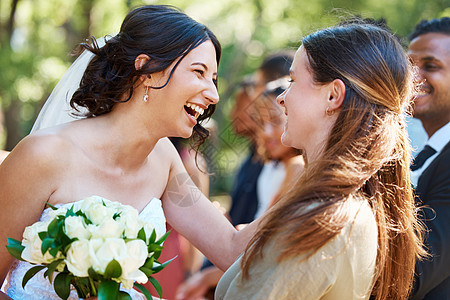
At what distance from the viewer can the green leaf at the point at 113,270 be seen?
72.1 inches

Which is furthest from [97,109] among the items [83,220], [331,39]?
[331,39]

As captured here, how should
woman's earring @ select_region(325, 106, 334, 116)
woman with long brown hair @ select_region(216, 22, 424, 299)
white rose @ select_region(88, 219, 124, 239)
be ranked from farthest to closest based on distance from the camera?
woman's earring @ select_region(325, 106, 334, 116)
white rose @ select_region(88, 219, 124, 239)
woman with long brown hair @ select_region(216, 22, 424, 299)

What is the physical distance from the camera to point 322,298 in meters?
1.86

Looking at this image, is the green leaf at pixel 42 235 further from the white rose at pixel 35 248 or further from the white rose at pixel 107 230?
the white rose at pixel 107 230

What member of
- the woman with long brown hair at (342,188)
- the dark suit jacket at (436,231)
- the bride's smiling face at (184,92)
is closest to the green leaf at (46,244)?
the woman with long brown hair at (342,188)

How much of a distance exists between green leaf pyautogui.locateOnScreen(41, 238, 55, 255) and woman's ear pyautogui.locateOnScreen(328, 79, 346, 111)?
125cm

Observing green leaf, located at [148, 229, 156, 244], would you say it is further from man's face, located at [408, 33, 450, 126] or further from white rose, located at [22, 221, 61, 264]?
man's face, located at [408, 33, 450, 126]

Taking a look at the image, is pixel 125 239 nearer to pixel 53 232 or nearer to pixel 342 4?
pixel 53 232

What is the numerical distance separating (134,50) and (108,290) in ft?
4.52

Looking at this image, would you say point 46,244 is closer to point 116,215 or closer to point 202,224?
point 116,215

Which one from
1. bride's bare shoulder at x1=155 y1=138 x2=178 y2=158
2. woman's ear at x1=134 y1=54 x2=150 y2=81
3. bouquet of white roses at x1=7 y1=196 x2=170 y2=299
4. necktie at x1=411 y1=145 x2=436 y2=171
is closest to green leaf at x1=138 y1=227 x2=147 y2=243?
bouquet of white roses at x1=7 y1=196 x2=170 y2=299

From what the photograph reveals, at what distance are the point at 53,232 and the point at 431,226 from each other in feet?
5.99

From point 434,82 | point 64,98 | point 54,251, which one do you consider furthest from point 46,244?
point 434,82

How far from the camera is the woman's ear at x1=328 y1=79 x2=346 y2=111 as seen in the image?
6.73 ft
